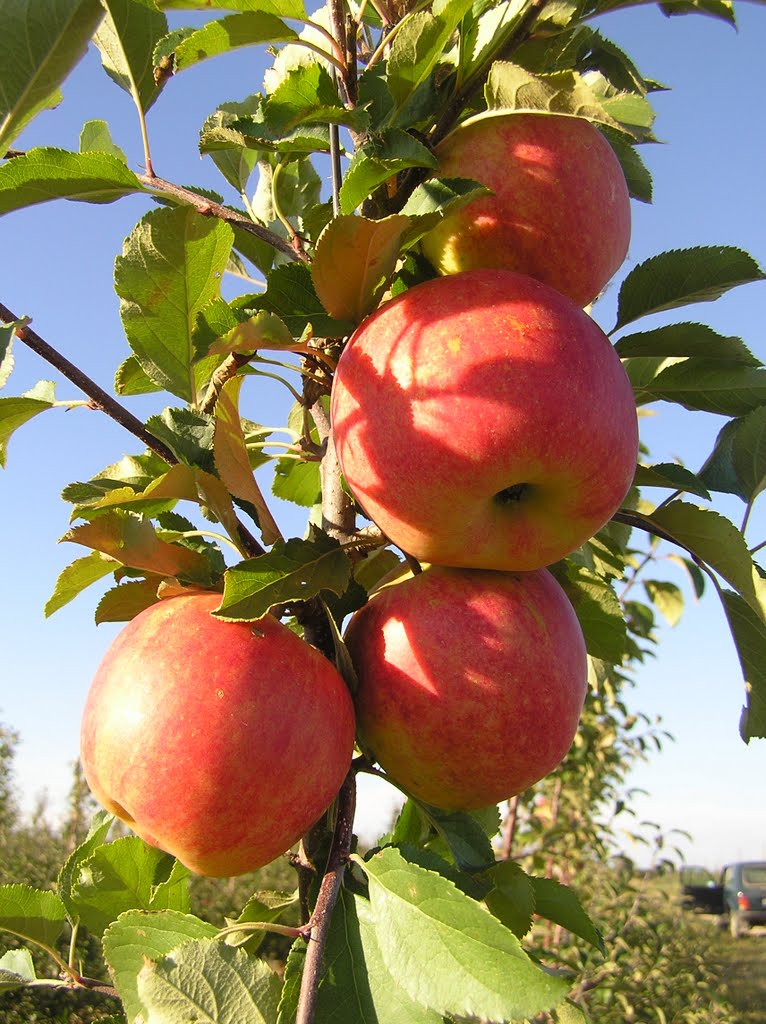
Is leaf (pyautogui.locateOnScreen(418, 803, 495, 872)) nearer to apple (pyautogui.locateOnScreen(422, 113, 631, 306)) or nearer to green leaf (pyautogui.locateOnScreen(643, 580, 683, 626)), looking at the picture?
apple (pyautogui.locateOnScreen(422, 113, 631, 306))

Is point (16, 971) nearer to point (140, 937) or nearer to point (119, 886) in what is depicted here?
point (119, 886)

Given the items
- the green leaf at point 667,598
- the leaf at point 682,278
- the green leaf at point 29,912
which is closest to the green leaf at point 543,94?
the leaf at point 682,278

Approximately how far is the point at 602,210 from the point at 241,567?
2.18ft

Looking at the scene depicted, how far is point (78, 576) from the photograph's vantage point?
4.29ft

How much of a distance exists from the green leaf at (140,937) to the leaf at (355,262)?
2.65 ft

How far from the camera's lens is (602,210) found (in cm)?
118

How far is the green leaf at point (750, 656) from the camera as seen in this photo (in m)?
1.33

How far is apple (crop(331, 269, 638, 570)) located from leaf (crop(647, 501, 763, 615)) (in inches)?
8.4

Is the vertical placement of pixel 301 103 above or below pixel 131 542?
above

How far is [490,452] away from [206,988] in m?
0.68

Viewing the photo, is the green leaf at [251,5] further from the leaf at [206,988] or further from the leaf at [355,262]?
the leaf at [206,988]

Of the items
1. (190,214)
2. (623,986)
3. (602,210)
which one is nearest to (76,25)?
(190,214)

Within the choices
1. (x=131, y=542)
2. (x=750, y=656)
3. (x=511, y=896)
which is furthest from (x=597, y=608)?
(x=131, y=542)

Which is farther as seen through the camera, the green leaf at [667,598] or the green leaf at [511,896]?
the green leaf at [667,598]
